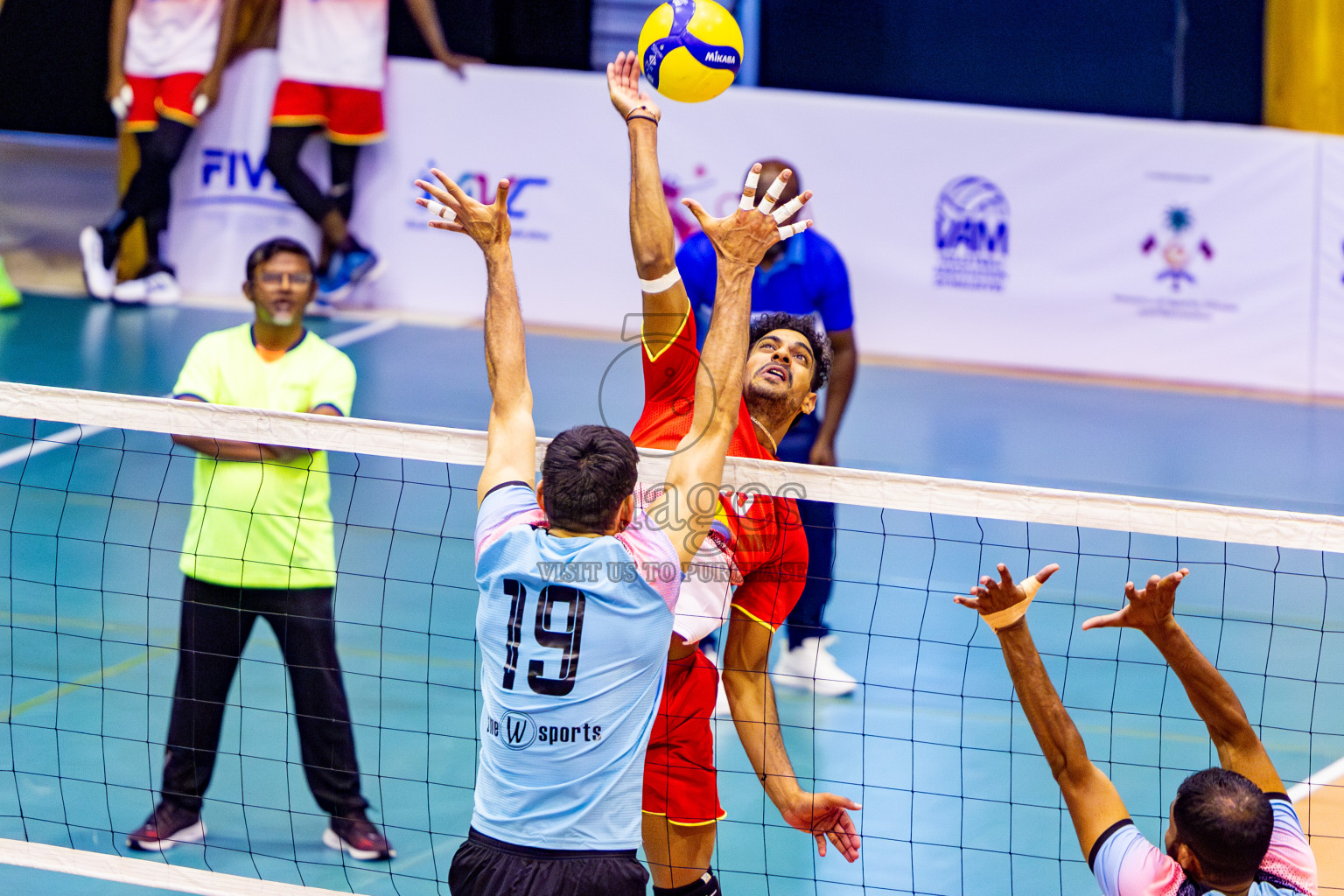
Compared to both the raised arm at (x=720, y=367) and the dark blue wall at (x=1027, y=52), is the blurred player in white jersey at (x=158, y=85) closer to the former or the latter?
the dark blue wall at (x=1027, y=52)

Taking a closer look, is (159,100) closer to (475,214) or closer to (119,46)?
(119,46)

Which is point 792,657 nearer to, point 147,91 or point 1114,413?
point 1114,413

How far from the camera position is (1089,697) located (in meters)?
6.60

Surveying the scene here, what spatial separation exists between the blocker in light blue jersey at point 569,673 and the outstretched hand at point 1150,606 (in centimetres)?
105

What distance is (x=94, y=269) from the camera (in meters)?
12.9

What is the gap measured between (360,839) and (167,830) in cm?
66

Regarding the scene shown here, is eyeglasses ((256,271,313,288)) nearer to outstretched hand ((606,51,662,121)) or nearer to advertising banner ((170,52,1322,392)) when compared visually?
outstretched hand ((606,51,662,121))

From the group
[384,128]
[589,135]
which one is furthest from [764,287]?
[384,128]

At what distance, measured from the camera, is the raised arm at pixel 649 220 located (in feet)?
13.2

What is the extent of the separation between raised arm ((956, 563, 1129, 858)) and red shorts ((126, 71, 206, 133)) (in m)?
10.6

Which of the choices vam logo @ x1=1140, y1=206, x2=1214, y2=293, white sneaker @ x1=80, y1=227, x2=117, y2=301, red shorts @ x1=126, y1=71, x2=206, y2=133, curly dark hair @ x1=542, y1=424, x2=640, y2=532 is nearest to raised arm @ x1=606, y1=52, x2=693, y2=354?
curly dark hair @ x1=542, y1=424, x2=640, y2=532

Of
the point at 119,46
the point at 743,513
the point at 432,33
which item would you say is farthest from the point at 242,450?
the point at 119,46

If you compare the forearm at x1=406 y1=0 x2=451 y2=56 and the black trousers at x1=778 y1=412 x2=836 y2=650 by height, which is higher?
the forearm at x1=406 y1=0 x2=451 y2=56

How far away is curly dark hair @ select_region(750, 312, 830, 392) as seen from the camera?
4746 mm
